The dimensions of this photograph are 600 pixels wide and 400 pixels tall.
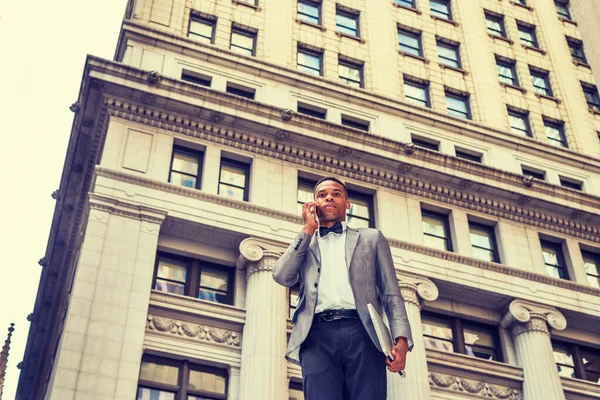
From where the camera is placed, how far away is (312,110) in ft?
99.8

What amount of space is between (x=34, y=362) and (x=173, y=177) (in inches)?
916

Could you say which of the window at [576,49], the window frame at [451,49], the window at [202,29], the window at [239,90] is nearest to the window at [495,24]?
the window frame at [451,49]

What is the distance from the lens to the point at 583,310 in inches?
1099

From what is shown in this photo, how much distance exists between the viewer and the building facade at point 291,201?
72.5 feet

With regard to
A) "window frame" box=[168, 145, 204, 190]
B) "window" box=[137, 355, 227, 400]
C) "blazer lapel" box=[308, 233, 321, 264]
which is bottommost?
"blazer lapel" box=[308, 233, 321, 264]

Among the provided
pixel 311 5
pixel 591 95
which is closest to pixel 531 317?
pixel 311 5

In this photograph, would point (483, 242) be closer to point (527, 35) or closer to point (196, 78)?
point (196, 78)

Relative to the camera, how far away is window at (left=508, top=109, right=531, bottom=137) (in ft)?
116

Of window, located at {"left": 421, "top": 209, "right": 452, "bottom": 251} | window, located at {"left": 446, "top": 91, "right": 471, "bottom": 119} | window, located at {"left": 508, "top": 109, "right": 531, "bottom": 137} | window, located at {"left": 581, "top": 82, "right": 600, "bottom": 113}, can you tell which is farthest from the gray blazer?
window, located at {"left": 581, "top": 82, "right": 600, "bottom": 113}

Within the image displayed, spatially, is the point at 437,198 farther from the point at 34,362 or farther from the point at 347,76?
the point at 34,362

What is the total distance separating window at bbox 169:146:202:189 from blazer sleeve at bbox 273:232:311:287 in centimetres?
1873

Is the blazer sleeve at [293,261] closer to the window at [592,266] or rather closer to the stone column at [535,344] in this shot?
the stone column at [535,344]

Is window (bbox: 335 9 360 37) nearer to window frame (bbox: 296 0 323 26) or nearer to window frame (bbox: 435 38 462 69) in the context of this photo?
window frame (bbox: 296 0 323 26)

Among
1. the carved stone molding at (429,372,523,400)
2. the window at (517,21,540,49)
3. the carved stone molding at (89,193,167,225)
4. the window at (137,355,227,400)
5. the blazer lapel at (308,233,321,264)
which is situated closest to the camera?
the blazer lapel at (308,233,321,264)
